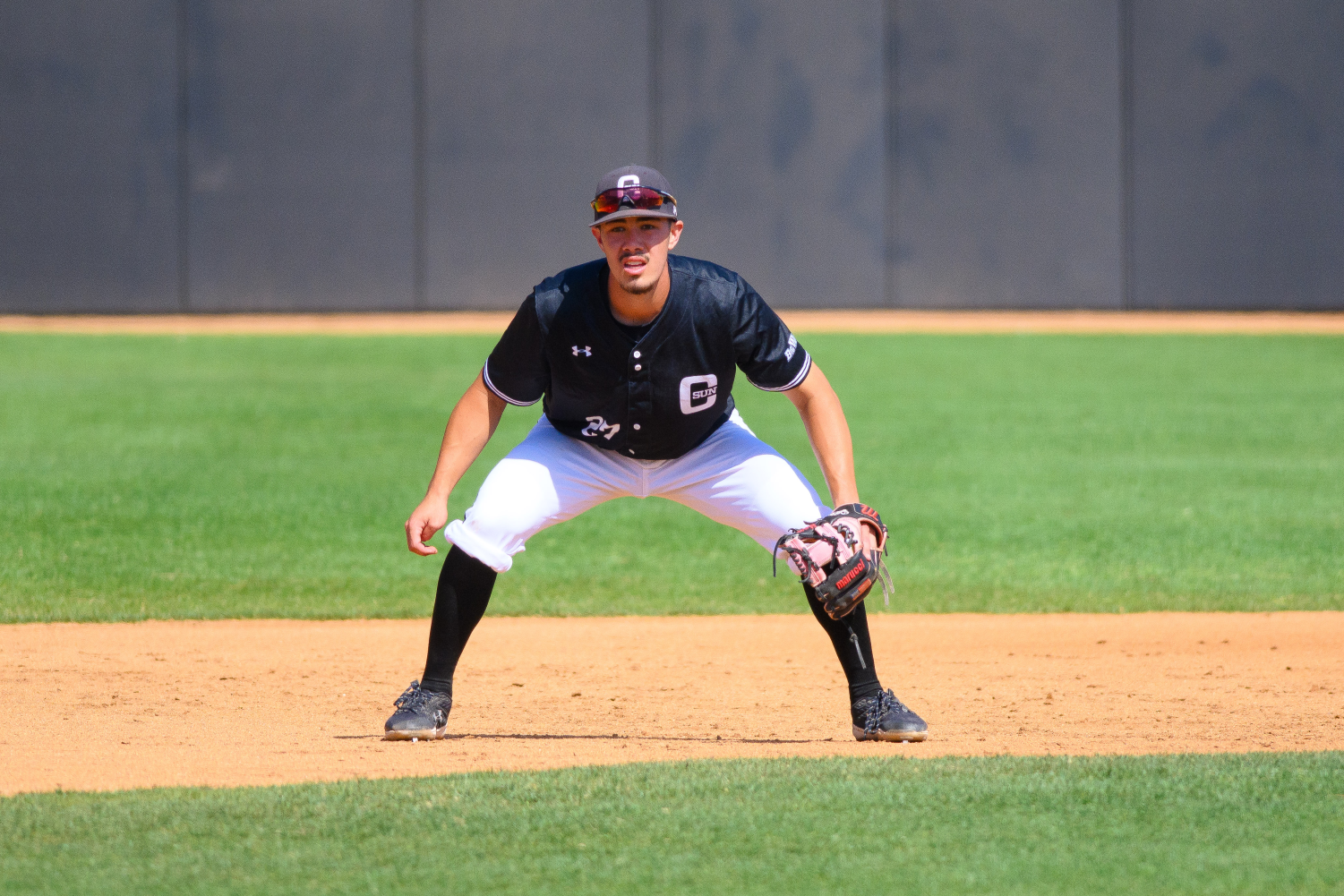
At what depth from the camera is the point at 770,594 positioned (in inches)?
323

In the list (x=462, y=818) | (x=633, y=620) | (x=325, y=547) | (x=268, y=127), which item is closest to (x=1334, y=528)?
(x=633, y=620)

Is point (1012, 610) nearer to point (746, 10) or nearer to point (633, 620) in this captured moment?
point (633, 620)

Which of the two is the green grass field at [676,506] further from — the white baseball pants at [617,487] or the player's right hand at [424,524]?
the player's right hand at [424,524]

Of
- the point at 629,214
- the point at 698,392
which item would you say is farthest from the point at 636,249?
the point at 698,392

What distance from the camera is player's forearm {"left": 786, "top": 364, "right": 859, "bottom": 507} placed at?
4.71 metres

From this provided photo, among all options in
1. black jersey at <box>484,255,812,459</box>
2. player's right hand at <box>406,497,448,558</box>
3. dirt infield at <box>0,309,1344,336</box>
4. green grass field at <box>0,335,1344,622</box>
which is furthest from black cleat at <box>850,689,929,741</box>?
dirt infield at <box>0,309,1344,336</box>

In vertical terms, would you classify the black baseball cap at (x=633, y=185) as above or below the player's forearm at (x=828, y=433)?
above

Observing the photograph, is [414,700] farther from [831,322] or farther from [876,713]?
[831,322]

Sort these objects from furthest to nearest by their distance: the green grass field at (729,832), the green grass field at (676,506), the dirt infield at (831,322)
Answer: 1. the dirt infield at (831,322)
2. the green grass field at (676,506)
3. the green grass field at (729,832)

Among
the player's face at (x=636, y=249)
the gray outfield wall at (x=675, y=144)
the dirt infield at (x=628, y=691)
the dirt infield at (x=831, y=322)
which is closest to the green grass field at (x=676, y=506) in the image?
the dirt infield at (x=628, y=691)

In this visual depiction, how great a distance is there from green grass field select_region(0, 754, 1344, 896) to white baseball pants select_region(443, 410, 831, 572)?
77 centimetres

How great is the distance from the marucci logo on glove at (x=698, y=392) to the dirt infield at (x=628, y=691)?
1.03 metres

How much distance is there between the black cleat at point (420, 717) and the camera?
15.7ft

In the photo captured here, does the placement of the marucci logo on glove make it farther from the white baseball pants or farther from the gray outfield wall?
the gray outfield wall
